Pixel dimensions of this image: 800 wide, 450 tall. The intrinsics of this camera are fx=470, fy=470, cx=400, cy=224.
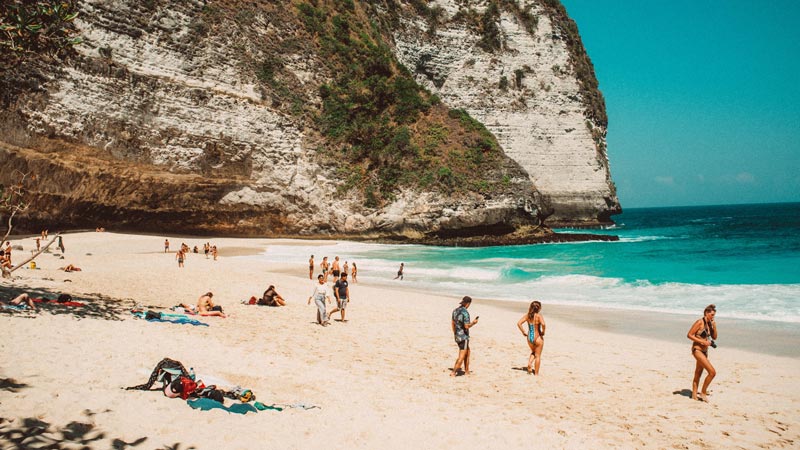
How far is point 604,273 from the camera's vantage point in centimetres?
2373

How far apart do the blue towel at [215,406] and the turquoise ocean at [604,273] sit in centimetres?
1276

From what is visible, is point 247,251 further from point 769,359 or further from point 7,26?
point 769,359

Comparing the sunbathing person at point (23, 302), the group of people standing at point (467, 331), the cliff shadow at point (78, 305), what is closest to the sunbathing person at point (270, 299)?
the cliff shadow at point (78, 305)

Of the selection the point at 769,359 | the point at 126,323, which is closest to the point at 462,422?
the point at 126,323

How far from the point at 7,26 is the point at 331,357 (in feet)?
23.1

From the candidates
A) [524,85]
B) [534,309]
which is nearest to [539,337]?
[534,309]

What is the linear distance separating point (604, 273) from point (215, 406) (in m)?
22.2

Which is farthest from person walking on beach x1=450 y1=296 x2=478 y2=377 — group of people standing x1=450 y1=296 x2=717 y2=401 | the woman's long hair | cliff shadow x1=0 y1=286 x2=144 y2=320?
cliff shadow x1=0 y1=286 x2=144 y2=320

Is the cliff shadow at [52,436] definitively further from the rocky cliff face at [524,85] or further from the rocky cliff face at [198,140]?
the rocky cliff face at [524,85]

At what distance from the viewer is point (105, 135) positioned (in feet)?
96.9

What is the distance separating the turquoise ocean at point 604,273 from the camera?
16.6m

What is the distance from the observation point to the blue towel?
5234 mm

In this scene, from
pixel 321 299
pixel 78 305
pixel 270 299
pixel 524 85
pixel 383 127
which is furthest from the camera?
pixel 524 85

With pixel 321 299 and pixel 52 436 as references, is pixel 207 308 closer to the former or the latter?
pixel 321 299
